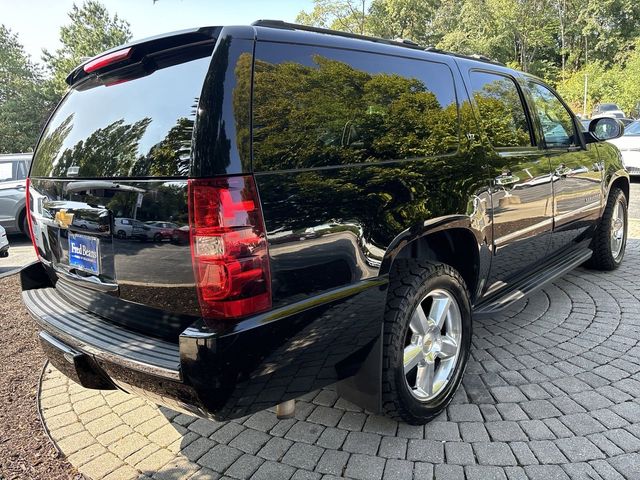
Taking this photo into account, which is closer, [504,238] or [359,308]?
[359,308]

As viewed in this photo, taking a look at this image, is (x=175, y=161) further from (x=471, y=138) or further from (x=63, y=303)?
(x=471, y=138)

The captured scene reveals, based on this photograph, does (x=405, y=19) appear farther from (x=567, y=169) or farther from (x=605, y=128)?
(x=567, y=169)

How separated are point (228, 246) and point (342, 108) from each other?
851 mm

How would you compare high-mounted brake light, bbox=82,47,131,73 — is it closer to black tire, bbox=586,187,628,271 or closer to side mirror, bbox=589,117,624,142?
side mirror, bbox=589,117,624,142

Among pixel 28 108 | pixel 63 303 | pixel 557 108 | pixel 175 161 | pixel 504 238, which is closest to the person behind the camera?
pixel 175 161

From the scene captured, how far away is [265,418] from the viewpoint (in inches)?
106

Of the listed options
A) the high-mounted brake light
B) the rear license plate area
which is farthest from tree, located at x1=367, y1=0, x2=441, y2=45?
the rear license plate area

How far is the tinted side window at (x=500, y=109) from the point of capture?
308 cm

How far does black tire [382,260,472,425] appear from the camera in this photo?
228 centimetres

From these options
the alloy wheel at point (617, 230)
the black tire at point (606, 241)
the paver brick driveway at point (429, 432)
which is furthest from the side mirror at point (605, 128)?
the paver brick driveway at point (429, 432)

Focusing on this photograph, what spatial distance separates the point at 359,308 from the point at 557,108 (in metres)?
3.21

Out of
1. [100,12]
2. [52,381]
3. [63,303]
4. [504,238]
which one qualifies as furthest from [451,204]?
[100,12]

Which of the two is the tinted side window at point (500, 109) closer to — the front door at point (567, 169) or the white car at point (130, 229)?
the front door at point (567, 169)

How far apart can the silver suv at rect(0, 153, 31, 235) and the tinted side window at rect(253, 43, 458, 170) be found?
8.94 m
